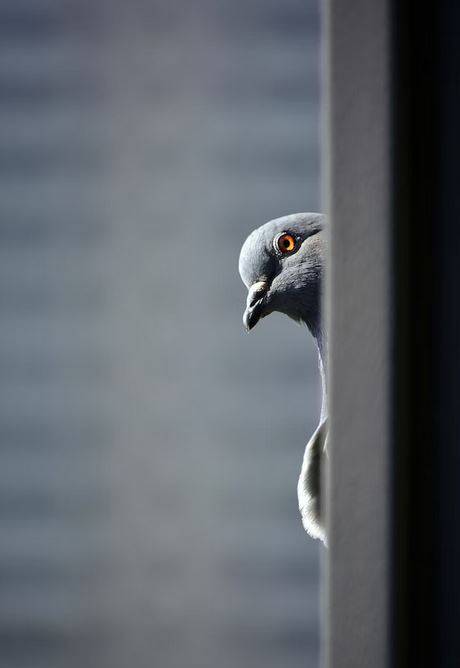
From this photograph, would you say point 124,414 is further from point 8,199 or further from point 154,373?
point 8,199

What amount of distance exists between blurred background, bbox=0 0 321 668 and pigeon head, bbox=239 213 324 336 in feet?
3.30

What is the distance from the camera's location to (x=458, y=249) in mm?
215

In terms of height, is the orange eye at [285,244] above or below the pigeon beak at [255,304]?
above

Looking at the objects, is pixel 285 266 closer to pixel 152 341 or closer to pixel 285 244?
pixel 285 244

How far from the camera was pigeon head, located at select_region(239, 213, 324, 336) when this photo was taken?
685mm

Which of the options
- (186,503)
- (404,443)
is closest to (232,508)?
(186,503)

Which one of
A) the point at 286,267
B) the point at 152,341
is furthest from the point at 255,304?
the point at 152,341

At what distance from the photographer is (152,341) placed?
5.73 ft

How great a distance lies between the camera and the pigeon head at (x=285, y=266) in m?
0.68

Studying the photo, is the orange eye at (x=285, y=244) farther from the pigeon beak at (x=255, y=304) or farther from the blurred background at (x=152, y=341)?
the blurred background at (x=152, y=341)

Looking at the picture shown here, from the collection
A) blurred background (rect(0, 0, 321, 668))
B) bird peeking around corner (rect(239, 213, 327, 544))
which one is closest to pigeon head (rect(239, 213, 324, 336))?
bird peeking around corner (rect(239, 213, 327, 544))

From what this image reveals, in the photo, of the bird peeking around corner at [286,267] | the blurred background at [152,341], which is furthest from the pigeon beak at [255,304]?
the blurred background at [152,341]

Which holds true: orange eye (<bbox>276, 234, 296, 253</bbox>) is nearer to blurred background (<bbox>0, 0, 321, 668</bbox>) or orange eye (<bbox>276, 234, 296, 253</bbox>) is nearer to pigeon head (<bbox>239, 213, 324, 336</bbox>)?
pigeon head (<bbox>239, 213, 324, 336</bbox>)

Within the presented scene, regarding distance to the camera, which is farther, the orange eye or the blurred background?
the blurred background
